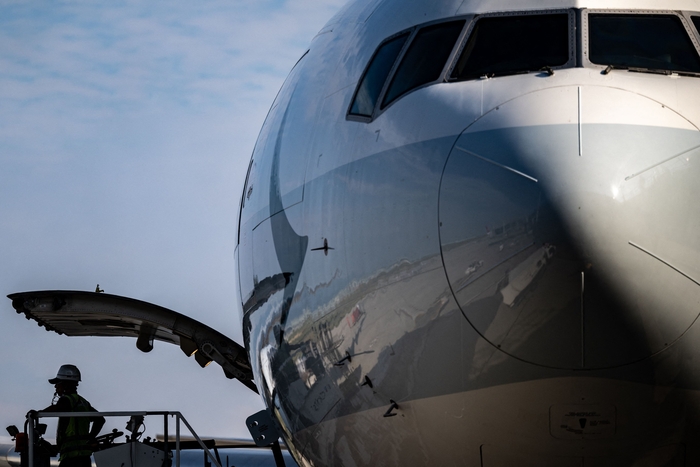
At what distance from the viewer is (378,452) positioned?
6422mm

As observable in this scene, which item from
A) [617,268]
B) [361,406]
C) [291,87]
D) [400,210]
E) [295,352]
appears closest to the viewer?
[617,268]

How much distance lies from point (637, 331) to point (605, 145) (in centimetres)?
96

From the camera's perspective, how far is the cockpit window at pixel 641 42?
595cm

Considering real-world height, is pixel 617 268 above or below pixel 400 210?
below

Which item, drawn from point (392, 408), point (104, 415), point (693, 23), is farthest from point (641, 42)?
point (104, 415)

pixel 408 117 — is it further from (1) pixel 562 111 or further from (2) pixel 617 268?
(2) pixel 617 268

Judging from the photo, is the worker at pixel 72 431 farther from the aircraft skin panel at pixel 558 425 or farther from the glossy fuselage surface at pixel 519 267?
the aircraft skin panel at pixel 558 425

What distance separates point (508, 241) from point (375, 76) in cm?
201

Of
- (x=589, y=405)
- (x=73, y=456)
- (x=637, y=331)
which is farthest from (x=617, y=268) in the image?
(x=73, y=456)

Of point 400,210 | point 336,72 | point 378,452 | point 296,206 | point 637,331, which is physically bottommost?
point 378,452

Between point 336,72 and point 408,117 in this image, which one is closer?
point 408,117

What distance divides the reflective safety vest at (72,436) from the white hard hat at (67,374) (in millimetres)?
356

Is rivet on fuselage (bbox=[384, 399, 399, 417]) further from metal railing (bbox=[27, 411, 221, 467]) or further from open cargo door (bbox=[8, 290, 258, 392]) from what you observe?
open cargo door (bbox=[8, 290, 258, 392])

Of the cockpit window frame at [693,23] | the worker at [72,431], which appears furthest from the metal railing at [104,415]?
the cockpit window frame at [693,23]
